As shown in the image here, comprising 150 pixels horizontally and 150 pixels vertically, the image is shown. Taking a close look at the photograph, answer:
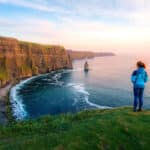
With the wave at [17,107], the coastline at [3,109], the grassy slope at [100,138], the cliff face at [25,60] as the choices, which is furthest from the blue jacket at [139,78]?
the cliff face at [25,60]

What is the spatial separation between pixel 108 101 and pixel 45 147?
166 feet

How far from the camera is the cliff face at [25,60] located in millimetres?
117319

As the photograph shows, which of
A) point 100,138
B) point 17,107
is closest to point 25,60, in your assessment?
point 17,107

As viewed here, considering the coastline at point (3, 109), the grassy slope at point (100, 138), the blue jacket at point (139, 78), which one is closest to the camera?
the grassy slope at point (100, 138)

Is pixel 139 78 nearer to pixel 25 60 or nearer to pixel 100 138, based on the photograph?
pixel 100 138

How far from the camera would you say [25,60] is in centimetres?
14088

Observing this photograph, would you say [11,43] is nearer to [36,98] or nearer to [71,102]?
[36,98]

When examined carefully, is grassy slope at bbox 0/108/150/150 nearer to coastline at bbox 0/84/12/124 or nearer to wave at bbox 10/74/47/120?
coastline at bbox 0/84/12/124

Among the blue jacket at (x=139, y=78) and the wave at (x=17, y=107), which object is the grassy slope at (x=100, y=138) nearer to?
the blue jacket at (x=139, y=78)

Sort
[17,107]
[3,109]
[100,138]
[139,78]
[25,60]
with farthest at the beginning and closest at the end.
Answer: [25,60]
[17,107]
[3,109]
[139,78]
[100,138]

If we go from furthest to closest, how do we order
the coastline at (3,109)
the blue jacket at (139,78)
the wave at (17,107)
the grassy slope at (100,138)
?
the wave at (17,107) < the coastline at (3,109) < the blue jacket at (139,78) < the grassy slope at (100,138)

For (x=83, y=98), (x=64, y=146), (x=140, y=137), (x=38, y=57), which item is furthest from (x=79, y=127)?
(x=38, y=57)

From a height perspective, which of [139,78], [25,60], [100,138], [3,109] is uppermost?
[139,78]

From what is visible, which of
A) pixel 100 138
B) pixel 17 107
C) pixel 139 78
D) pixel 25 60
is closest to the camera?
pixel 100 138
